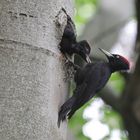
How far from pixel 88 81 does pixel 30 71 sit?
697 mm

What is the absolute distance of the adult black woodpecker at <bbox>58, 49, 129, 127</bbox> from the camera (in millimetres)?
2393

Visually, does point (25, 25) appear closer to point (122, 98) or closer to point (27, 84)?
point (27, 84)

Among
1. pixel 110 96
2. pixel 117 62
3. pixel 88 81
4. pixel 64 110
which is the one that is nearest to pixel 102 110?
pixel 110 96

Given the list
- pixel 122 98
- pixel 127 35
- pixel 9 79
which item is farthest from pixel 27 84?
pixel 127 35

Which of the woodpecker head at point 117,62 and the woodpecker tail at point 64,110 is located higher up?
the woodpecker tail at point 64,110

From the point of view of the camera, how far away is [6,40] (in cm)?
215

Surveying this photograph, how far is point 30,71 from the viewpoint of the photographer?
7.04ft

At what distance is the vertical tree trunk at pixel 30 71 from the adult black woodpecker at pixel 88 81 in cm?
5

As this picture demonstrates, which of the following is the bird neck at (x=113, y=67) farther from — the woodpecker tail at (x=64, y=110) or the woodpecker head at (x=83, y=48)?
the woodpecker tail at (x=64, y=110)

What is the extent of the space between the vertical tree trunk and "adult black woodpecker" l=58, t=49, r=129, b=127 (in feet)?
0.18

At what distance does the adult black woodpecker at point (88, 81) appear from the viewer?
2.39 meters

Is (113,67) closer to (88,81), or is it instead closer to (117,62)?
(117,62)

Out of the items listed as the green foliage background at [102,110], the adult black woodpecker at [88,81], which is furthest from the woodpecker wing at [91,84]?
the green foliage background at [102,110]

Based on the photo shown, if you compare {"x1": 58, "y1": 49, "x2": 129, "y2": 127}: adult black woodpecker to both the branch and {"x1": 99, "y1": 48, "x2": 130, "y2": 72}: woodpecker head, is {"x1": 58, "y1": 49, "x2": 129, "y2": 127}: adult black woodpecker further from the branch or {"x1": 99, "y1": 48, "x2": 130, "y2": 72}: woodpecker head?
the branch
